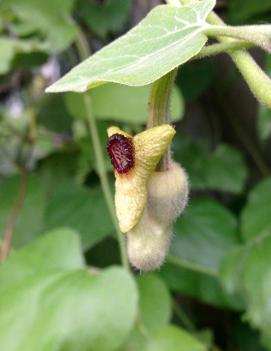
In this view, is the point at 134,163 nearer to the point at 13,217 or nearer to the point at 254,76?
the point at 254,76

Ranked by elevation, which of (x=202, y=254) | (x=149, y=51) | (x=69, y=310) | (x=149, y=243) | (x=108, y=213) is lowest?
(x=202, y=254)

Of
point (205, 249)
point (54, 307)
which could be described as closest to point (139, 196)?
point (54, 307)

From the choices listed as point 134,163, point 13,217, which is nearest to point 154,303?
point 13,217

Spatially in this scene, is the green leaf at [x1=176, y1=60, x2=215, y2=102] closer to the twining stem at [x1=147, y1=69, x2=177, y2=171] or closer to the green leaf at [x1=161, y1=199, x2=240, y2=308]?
the green leaf at [x1=161, y1=199, x2=240, y2=308]

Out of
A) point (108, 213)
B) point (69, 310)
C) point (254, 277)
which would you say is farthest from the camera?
point (108, 213)

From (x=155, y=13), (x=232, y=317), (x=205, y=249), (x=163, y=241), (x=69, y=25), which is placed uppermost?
(x=155, y=13)

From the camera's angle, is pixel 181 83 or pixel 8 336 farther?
pixel 181 83

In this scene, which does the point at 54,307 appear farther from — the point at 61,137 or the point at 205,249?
the point at 61,137

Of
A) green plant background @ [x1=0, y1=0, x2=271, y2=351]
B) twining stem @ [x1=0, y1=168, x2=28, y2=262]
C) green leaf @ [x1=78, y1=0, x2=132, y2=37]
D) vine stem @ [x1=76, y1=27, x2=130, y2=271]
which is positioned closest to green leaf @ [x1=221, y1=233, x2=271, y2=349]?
green plant background @ [x1=0, y1=0, x2=271, y2=351]
